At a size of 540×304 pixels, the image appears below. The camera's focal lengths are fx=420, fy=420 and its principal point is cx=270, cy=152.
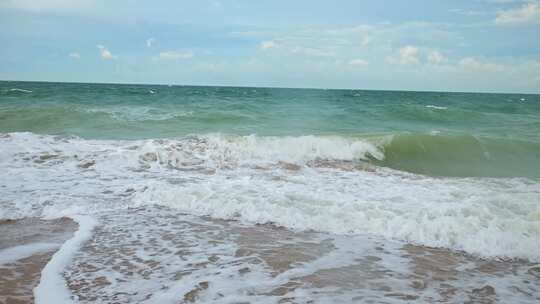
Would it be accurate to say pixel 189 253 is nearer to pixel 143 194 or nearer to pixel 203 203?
pixel 203 203

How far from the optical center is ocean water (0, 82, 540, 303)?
3711 mm

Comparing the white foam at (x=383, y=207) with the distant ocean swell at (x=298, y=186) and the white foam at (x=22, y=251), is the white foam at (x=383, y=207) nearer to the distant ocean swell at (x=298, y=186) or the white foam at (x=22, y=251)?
the distant ocean swell at (x=298, y=186)

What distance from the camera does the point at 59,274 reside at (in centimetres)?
379

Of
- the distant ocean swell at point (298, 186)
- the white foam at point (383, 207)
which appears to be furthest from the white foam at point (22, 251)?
the white foam at point (383, 207)

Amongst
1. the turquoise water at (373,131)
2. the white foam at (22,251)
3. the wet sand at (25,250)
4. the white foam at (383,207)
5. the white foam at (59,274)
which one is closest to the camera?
the white foam at (59,274)

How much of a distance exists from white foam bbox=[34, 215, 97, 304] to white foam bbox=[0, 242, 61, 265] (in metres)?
0.17

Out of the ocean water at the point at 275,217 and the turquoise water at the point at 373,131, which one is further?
the turquoise water at the point at 373,131

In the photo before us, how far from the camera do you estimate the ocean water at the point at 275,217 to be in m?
3.71

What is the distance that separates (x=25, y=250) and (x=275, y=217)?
296 centimetres

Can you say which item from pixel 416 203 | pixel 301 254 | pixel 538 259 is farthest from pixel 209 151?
pixel 538 259

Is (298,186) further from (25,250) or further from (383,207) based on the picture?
(25,250)

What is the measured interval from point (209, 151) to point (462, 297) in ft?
24.2

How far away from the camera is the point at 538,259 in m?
4.58

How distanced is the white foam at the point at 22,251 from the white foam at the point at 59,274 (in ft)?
0.55
